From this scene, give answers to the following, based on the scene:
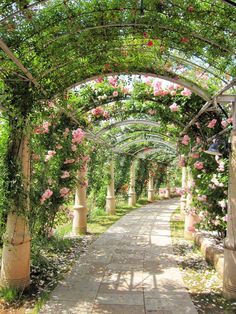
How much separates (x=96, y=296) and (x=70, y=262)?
5.79 feet

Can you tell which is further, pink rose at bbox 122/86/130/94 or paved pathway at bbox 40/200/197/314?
pink rose at bbox 122/86/130/94

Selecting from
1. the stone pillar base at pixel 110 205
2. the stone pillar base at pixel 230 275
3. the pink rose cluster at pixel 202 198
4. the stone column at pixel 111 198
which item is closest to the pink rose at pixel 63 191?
the pink rose cluster at pixel 202 198

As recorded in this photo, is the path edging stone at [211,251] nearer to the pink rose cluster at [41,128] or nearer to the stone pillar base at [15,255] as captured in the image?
the stone pillar base at [15,255]

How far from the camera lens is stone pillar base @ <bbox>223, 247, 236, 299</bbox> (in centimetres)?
455

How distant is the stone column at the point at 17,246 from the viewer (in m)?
4.54

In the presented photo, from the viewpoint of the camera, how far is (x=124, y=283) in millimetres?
5113

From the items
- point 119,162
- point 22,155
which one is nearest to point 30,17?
point 22,155

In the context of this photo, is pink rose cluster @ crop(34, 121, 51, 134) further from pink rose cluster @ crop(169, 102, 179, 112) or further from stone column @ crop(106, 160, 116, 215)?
stone column @ crop(106, 160, 116, 215)

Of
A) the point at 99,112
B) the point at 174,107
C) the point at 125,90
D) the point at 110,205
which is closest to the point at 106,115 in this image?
the point at 99,112

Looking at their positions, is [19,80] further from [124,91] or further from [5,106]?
[124,91]

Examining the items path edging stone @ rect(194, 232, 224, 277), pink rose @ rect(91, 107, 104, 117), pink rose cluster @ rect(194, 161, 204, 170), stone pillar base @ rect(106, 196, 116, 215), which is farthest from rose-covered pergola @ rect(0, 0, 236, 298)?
stone pillar base @ rect(106, 196, 116, 215)

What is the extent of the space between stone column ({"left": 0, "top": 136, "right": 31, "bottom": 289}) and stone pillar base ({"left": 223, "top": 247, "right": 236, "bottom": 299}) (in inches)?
107

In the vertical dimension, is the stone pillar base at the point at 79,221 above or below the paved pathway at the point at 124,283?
above

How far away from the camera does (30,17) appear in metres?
3.34
